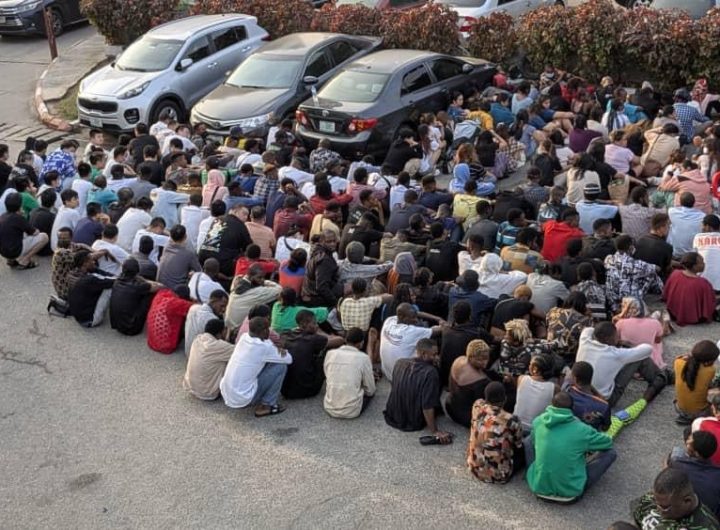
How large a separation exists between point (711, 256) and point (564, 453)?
13.0ft

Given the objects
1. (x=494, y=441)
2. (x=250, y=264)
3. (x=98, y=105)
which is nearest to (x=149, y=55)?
(x=98, y=105)

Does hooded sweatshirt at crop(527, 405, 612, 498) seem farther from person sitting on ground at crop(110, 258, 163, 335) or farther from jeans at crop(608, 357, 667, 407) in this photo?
person sitting on ground at crop(110, 258, 163, 335)

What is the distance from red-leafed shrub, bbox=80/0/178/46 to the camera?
76.0ft

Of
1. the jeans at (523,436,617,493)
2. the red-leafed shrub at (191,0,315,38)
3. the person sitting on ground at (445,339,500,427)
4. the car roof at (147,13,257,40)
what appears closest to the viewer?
the jeans at (523,436,617,493)

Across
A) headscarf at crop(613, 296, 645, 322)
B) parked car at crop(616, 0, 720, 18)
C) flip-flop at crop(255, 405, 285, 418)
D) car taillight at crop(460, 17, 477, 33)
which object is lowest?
flip-flop at crop(255, 405, 285, 418)

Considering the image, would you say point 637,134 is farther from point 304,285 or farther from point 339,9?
point 339,9

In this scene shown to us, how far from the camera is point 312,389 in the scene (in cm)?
1085

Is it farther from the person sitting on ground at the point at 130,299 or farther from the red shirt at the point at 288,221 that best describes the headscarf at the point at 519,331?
Result: the person sitting on ground at the point at 130,299

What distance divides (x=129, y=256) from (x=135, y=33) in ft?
39.9

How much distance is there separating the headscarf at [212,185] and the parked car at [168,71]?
5.15 meters

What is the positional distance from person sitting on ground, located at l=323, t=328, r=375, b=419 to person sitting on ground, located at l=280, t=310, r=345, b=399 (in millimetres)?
250

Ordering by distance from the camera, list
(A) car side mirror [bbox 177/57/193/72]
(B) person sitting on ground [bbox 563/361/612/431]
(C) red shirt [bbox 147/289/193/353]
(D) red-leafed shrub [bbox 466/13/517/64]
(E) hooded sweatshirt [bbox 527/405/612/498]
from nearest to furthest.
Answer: (E) hooded sweatshirt [bbox 527/405/612/498] < (B) person sitting on ground [bbox 563/361/612/431] < (C) red shirt [bbox 147/289/193/353] < (A) car side mirror [bbox 177/57/193/72] < (D) red-leafed shrub [bbox 466/13/517/64]

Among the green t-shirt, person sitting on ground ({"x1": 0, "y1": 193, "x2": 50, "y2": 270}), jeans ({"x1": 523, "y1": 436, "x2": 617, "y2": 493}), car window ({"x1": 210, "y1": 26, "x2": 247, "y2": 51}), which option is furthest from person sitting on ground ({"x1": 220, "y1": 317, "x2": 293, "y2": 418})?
car window ({"x1": 210, "y1": 26, "x2": 247, "y2": 51})

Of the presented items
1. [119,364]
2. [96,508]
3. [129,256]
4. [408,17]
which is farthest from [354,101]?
[96,508]
